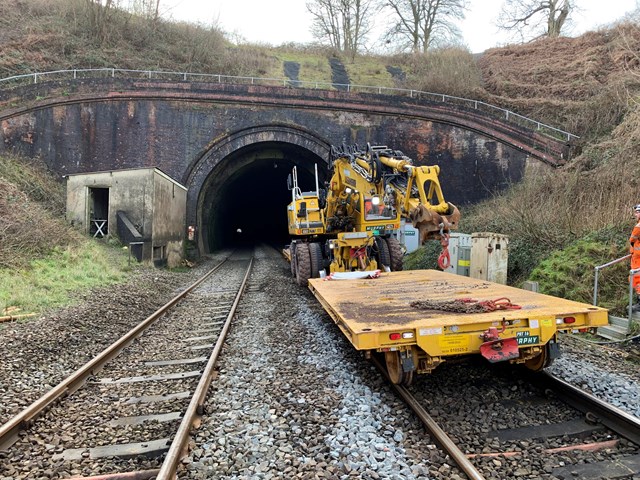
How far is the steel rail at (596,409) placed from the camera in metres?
3.61

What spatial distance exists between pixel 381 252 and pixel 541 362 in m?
6.70

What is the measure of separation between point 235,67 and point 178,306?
21.8 metres

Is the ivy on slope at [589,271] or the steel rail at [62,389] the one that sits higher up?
the ivy on slope at [589,271]

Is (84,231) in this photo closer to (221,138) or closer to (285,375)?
(221,138)

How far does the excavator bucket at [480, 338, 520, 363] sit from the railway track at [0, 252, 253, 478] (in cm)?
280

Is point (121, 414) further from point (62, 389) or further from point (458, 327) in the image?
point (458, 327)

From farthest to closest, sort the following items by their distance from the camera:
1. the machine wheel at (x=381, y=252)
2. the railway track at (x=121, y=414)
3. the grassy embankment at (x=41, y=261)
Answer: the machine wheel at (x=381, y=252) → the grassy embankment at (x=41, y=261) → the railway track at (x=121, y=414)

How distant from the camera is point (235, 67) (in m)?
27.3

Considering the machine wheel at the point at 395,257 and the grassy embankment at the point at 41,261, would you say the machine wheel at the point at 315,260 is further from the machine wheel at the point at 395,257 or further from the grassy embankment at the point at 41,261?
the grassy embankment at the point at 41,261

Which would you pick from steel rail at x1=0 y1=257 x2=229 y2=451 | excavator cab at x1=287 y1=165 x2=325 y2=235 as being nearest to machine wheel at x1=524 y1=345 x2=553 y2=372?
steel rail at x1=0 y1=257 x2=229 y2=451

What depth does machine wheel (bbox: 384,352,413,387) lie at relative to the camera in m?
4.25

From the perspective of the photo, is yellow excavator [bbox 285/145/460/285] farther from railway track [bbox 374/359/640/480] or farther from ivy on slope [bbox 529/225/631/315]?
ivy on slope [bbox 529/225/631/315]

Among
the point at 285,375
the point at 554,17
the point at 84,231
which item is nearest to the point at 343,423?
the point at 285,375

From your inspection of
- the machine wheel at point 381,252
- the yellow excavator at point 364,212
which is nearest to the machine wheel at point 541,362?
the yellow excavator at point 364,212
